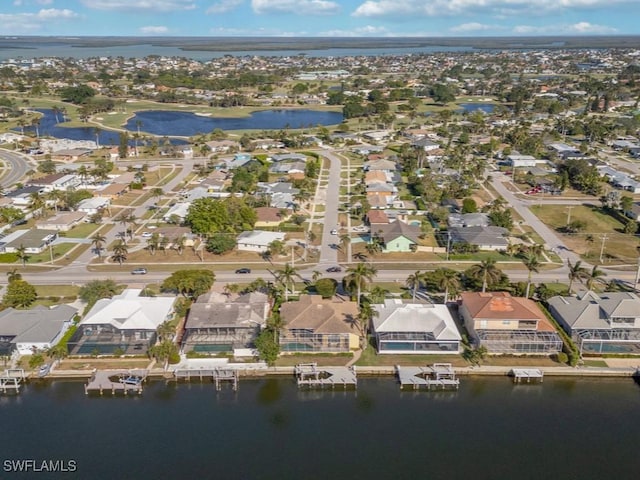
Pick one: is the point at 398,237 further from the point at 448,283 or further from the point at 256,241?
the point at 256,241

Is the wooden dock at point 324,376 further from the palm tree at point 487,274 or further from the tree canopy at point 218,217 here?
the tree canopy at point 218,217

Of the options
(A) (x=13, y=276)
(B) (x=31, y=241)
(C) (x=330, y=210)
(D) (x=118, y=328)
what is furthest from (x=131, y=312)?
(C) (x=330, y=210)

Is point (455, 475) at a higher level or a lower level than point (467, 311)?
lower

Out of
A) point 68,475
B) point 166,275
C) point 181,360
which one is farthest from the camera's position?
point 166,275

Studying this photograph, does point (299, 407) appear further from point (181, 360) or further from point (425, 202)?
point (425, 202)

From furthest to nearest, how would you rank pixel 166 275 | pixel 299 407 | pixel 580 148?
1. pixel 580 148
2. pixel 166 275
3. pixel 299 407

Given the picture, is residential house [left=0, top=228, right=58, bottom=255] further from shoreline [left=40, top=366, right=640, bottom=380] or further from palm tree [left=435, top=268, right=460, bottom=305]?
palm tree [left=435, top=268, right=460, bottom=305]

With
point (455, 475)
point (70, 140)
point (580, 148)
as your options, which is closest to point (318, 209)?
point (455, 475)

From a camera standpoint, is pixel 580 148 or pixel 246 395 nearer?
pixel 246 395
